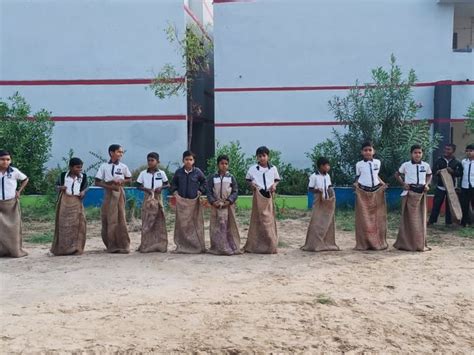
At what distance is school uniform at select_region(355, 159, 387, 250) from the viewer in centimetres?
734

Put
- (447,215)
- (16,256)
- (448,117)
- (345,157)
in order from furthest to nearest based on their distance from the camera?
(448,117), (345,157), (447,215), (16,256)

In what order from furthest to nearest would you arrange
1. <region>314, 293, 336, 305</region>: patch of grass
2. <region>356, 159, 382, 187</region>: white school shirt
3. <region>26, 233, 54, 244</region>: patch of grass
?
<region>26, 233, 54, 244</region>: patch of grass → <region>356, 159, 382, 187</region>: white school shirt → <region>314, 293, 336, 305</region>: patch of grass

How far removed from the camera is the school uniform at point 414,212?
7.30 m

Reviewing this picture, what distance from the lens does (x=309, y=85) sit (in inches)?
563

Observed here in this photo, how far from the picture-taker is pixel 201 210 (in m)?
7.25

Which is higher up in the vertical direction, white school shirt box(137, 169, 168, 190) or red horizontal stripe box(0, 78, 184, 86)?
red horizontal stripe box(0, 78, 184, 86)

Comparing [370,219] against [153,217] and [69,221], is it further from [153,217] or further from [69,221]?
[69,221]

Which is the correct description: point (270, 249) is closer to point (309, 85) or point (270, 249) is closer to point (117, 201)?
point (117, 201)

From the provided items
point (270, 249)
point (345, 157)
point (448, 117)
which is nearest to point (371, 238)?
point (270, 249)

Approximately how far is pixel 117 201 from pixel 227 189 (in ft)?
5.09

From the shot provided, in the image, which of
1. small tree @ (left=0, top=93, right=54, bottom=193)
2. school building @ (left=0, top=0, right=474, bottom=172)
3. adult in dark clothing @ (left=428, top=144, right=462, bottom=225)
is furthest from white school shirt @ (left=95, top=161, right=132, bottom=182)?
school building @ (left=0, top=0, right=474, bottom=172)

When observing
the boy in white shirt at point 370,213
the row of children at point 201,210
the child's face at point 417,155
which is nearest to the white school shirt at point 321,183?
the row of children at point 201,210

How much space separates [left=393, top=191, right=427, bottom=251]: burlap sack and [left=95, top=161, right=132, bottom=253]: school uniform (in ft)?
12.9

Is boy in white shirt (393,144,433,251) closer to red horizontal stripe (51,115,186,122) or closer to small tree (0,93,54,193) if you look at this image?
red horizontal stripe (51,115,186,122)
